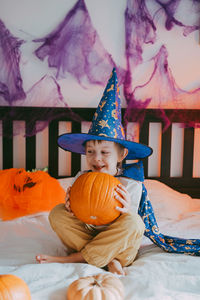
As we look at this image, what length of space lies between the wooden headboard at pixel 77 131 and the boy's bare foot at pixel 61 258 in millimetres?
1050

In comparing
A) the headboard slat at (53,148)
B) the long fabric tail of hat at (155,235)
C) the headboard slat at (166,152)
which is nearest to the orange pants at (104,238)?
the long fabric tail of hat at (155,235)

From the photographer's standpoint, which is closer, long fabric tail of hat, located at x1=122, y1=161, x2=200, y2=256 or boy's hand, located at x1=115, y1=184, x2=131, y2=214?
boy's hand, located at x1=115, y1=184, x2=131, y2=214

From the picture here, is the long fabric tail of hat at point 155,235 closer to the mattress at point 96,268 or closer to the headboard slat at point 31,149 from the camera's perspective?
the mattress at point 96,268

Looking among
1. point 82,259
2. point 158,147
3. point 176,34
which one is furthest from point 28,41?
point 82,259

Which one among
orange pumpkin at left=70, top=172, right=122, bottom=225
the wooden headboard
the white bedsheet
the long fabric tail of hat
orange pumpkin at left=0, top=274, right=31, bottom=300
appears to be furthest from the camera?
the wooden headboard

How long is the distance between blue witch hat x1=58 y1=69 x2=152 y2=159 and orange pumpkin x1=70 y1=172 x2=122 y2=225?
20cm

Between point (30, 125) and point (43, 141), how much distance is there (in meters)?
0.15

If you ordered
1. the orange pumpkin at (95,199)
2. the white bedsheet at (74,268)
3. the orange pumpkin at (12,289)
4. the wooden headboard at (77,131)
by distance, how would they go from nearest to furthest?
the orange pumpkin at (12,289) < the white bedsheet at (74,268) < the orange pumpkin at (95,199) < the wooden headboard at (77,131)

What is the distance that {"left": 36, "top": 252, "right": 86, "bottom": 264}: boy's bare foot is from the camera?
92cm

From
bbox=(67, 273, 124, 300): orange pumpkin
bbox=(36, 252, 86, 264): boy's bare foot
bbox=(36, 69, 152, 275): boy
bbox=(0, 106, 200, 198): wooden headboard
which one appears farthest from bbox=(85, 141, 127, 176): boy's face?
bbox=(0, 106, 200, 198): wooden headboard

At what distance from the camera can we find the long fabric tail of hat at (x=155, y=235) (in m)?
1.03

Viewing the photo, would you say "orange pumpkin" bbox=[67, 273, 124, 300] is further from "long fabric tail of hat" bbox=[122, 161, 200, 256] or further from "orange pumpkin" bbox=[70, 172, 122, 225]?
"long fabric tail of hat" bbox=[122, 161, 200, 256]

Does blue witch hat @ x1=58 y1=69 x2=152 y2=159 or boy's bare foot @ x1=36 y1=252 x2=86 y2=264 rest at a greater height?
blue witch hat @ x1=58 y1=69 x2=152 y2=159

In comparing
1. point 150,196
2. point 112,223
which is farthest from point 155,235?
point 150,196
